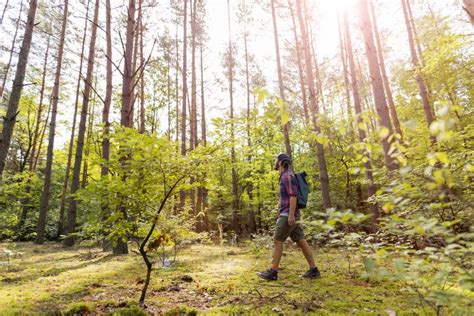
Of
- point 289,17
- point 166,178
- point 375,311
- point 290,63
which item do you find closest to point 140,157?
point 166,178

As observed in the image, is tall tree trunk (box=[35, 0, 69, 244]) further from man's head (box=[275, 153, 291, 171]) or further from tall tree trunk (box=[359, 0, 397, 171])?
tall tree trunk (box=[359, 0, 397, 171])

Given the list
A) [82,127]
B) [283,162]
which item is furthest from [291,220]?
[82,127]

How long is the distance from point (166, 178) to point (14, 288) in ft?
10.0

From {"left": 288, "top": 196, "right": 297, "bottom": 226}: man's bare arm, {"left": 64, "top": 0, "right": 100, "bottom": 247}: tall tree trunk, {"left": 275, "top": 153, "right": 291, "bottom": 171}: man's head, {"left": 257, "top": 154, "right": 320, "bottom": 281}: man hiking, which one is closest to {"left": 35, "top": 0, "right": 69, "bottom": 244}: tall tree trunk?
{"left": 64, "top": 0, "right": 100, "bottom": 247}: tall tree trunk

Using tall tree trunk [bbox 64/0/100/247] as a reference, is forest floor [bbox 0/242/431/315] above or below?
below

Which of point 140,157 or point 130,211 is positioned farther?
point 130,211

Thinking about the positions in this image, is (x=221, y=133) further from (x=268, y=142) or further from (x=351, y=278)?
(x=268, y=142)

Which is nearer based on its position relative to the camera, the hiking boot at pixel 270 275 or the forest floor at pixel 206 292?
the forest floor at pixel 206 292

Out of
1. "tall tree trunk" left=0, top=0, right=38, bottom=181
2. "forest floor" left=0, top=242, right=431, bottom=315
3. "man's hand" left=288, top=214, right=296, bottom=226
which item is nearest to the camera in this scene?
"forest floor" left=0, top=242, right=431, bottom=315

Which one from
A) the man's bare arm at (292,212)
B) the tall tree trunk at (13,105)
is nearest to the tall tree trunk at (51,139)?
the tall tree trunk at (13,105)

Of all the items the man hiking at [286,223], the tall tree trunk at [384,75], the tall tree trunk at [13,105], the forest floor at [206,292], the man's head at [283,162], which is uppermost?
the tall tree trunk at [384,75]

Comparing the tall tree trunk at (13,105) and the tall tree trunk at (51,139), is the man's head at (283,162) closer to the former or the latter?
the tall tree trunk at (13,105)

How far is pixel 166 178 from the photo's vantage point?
3.16 metres

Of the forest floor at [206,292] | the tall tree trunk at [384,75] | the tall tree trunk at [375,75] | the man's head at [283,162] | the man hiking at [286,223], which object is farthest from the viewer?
the tall tree trunk at [384,75]
